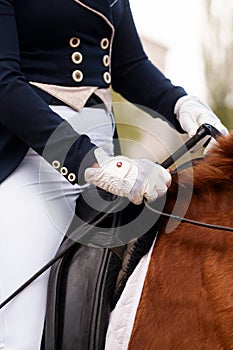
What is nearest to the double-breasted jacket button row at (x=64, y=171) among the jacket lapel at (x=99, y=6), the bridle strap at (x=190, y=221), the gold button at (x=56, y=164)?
the gold button at (x=56, y=164)

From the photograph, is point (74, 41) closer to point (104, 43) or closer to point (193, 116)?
point (104, 43)

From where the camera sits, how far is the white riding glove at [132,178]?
1.79 meters

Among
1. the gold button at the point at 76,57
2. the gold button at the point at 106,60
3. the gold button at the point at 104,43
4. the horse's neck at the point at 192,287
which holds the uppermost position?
the gold button at the point at 104,43

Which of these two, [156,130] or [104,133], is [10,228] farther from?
[156,130]

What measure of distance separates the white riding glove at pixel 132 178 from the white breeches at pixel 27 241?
0.64 ft

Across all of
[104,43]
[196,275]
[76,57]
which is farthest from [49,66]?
[196,275]

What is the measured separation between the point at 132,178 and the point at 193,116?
1.53ft

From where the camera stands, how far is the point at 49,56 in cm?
206

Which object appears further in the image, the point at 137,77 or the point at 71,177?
the point at 137,77

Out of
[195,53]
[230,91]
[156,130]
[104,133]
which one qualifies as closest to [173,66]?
[195,53]

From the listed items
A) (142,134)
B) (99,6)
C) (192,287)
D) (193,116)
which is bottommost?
(142,134)

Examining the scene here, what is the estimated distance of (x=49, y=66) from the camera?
6.77 feet

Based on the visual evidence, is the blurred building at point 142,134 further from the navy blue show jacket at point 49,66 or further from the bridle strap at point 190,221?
the bridle strap at point 190,221

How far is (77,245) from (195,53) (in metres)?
6.08
